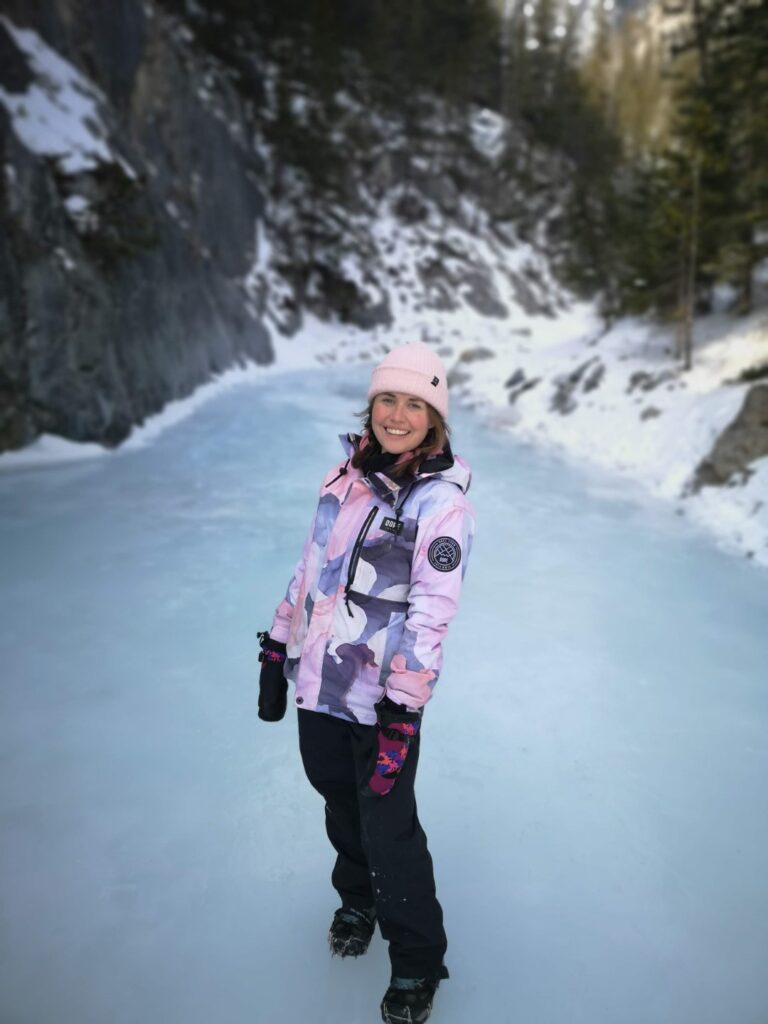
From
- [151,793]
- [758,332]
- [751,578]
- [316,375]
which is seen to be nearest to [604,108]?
[316,375]

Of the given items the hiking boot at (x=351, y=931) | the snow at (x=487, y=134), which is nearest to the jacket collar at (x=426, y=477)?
the hiking boot at (x=351, y=931)

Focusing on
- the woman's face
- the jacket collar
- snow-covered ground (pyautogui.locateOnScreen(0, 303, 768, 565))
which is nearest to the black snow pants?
the jacket collar

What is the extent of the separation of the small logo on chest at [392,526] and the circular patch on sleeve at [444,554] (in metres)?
0.12

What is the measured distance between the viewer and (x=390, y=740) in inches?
74.4

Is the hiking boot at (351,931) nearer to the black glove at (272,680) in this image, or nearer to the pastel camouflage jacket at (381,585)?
the black glove at (272,680)

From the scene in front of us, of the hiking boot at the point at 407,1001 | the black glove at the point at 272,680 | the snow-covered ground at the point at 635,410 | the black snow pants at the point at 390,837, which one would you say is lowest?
the snow-covered ground at the point at 635,410

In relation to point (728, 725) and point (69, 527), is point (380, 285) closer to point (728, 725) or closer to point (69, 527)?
point (69, 527)

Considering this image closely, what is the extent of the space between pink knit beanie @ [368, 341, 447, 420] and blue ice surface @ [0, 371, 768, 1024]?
83.2 inches

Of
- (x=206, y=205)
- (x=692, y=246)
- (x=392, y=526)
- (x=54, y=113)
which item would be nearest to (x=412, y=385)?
(x=392, y=526)

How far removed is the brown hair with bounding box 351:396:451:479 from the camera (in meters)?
2.07

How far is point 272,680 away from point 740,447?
8.80 m

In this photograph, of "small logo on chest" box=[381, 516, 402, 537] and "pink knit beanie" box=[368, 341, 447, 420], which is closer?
"small logo on chest" box=[381, 516, 402, 537]

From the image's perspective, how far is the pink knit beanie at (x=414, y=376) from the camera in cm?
211

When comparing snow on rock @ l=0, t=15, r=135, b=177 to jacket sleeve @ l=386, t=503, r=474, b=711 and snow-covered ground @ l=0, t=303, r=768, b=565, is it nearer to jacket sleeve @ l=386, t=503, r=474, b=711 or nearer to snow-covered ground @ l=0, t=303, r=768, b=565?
snow-covered ground @ l=0, t=303, r=768, b=565
